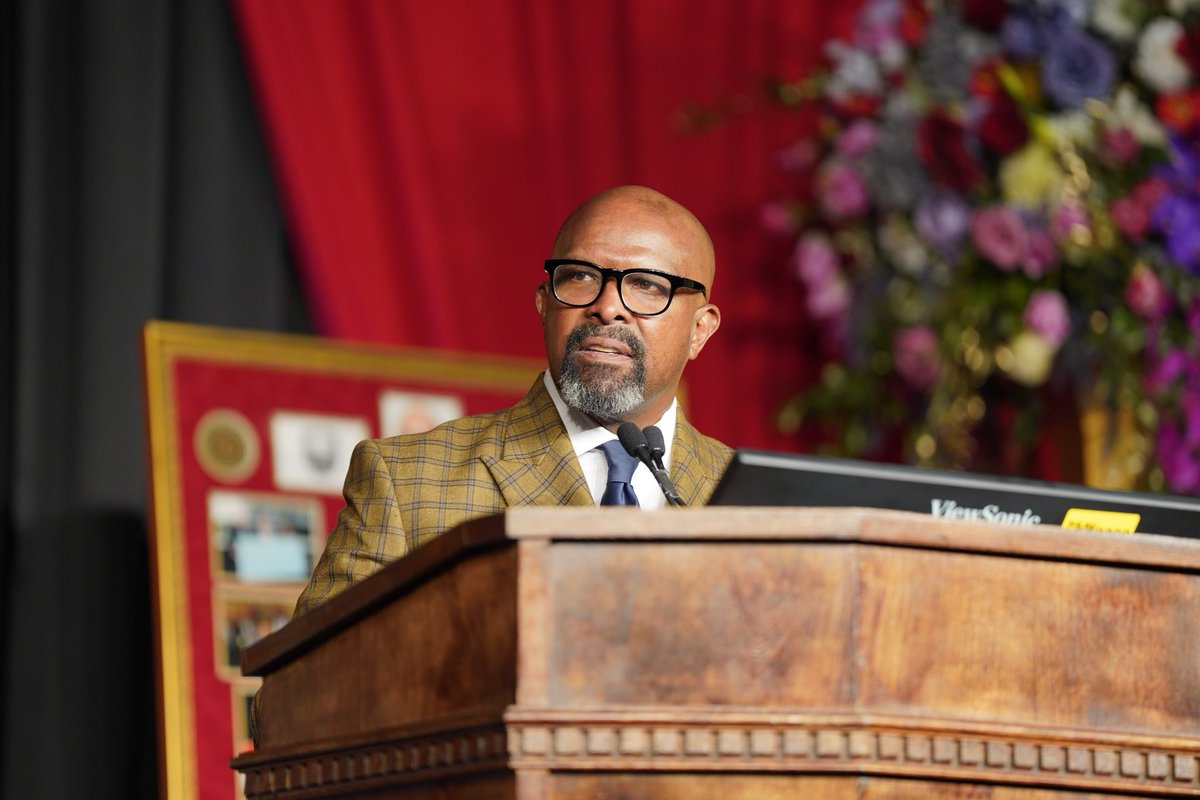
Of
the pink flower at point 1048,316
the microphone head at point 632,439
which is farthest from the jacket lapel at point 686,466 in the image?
the pink flower at point 1048,316

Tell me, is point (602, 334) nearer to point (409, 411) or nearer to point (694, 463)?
point (694, 463)

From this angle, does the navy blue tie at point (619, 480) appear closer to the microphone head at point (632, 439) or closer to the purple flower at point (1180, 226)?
the microphone head at point (632, 439)

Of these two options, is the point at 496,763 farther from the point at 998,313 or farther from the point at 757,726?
the point at 998,313

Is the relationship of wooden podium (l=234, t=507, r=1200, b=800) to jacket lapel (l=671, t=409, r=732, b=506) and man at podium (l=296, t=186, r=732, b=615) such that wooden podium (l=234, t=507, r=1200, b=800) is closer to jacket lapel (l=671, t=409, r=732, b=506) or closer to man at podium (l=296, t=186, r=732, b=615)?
man at podium (l=296, t=186, r=732, b=615)

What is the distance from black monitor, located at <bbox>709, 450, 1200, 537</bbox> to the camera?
1432 millimetres

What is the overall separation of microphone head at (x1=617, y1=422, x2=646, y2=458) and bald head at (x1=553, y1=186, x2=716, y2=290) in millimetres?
492

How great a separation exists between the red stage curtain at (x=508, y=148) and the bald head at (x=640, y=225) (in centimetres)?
125

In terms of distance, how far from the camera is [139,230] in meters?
3.16

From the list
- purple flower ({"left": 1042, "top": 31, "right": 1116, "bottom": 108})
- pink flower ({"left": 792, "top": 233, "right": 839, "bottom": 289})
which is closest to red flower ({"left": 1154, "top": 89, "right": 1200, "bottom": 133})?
purple flower ({"left": 1042, "top": 31, "right": 1116, "bottom": 108})

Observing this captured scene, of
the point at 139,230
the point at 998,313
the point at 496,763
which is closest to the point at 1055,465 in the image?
the point at 998,313

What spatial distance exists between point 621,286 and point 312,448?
3.52 feet

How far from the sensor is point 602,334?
7.09ft

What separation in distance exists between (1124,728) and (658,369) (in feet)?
3.19

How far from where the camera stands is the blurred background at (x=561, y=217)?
10.1ft
